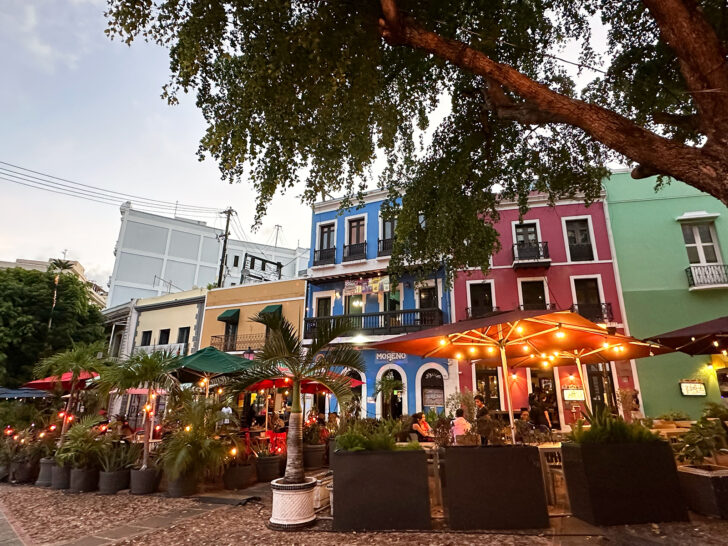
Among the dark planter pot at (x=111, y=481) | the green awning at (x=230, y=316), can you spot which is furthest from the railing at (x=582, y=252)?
the dark planter pot at (x=111, y=481)

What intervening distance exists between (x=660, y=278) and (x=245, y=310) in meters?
18.8

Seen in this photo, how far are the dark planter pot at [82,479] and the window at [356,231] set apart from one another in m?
14.2

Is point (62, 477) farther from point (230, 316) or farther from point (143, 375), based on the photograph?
point (230, 316)

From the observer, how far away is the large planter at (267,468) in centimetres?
842

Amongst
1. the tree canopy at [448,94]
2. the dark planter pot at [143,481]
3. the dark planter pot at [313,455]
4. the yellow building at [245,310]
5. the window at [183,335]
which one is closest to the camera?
the tree canopy at [448,94]

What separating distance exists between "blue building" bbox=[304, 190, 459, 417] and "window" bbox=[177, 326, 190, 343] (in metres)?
8.45

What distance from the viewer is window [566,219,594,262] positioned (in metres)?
16.5

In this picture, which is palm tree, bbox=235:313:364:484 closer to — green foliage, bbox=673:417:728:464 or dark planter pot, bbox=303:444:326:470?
dark planter pot, bbox=303:444:326:470

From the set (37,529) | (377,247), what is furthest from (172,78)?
(377,247)

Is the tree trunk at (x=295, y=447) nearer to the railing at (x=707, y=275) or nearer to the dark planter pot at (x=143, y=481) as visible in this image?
the dark planter pot at (x=143, y=481)

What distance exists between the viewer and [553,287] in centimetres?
1642

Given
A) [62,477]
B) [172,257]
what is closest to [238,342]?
[62,477]

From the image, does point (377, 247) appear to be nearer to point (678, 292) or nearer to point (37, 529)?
point (678, 292)

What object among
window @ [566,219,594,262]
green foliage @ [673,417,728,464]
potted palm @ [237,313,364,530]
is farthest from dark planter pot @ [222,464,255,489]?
window @ [566,219,594,262]
